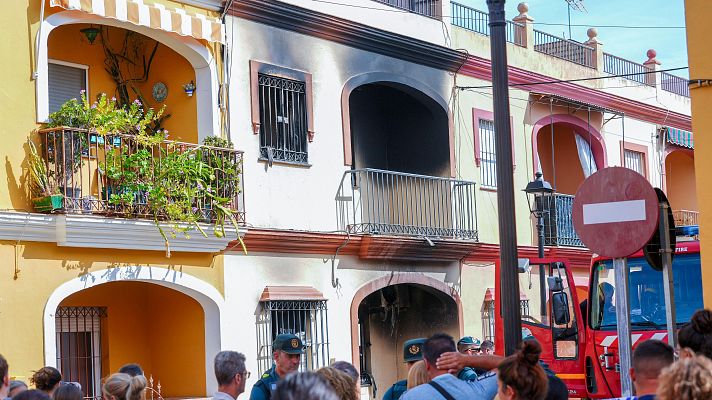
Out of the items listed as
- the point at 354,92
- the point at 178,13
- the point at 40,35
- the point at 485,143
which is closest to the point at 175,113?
the point at 178,13

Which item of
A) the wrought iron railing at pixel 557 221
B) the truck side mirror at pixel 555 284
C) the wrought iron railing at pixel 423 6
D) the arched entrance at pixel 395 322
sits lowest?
the arched entrance at pixel 395 322

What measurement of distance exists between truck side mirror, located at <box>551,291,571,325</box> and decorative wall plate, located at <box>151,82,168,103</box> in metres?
6.80

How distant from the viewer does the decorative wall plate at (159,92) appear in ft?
60.4

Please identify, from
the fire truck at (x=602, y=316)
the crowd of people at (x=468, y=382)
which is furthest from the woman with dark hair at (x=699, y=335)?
the fire truck at (x=602, y=316)

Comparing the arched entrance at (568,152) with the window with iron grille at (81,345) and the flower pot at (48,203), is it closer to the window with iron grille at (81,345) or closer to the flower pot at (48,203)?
the window with iron grille at (81,345)

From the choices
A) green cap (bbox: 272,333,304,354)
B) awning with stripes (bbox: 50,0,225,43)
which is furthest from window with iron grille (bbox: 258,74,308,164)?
green cap (bbox: 272,333,304,354)

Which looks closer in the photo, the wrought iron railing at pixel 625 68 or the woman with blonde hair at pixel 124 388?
the woman with blonde hair at pixel 124 388

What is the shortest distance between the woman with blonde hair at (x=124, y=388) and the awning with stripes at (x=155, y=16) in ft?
26.5

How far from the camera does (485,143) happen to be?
23328 mm

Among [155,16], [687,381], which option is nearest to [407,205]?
[155,16]

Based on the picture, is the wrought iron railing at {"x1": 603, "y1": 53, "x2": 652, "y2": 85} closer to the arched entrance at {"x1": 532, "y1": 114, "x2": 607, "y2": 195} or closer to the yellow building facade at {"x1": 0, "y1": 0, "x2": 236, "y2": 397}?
the arched entrance at {"x1": 532, "y1": 114, "x2": 607, "y2": 195}

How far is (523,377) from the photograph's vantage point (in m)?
6.63

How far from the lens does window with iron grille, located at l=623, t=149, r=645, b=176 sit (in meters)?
27.3

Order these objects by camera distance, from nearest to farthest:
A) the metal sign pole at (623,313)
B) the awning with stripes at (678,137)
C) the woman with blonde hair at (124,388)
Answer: the woman with blonde hair at (124,388) < the metal sign pole at (623,313) < the awning with stripes at (678,137)
